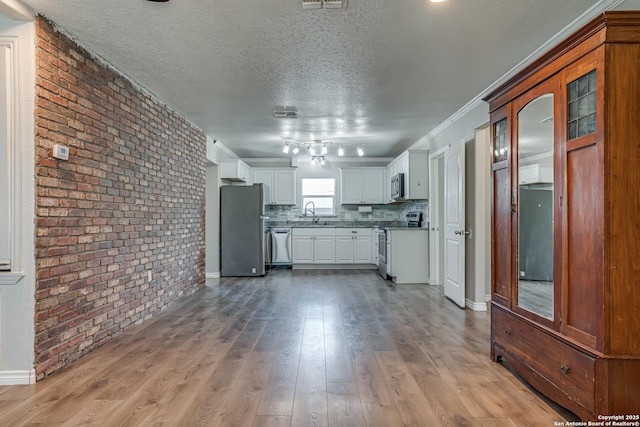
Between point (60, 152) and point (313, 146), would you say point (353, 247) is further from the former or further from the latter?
point (60, 152)

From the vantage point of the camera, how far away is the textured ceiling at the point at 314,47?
7.68ft

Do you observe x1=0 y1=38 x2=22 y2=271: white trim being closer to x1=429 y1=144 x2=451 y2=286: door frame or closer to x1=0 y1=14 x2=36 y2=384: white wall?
x1=0 y1=14 x2=36 y2=384: white wall

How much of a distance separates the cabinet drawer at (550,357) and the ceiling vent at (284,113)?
310 cm

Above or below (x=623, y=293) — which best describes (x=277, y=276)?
below

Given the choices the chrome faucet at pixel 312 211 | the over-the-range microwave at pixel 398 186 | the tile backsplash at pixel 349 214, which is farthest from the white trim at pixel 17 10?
the chrome faucet at pixel 312 211

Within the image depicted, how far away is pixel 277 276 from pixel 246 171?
7.19 ft

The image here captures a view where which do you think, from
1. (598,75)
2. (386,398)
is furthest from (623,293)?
(386,398)

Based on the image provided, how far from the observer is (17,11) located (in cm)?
225

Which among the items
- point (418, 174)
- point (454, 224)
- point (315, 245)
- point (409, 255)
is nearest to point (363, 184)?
point (315, 245)

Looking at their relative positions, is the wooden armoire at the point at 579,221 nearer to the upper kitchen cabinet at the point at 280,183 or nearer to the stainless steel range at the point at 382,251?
the stainless steel range at the point at 382,251

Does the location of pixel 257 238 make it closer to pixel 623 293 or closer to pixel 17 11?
pixel 17 11

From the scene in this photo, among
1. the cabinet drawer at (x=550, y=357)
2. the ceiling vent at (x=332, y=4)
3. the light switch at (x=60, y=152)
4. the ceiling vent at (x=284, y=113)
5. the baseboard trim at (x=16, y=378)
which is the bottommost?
the baseboard trim at (x=16, y=378)

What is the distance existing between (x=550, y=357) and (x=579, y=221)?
2.55ft

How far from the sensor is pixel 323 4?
224cm
